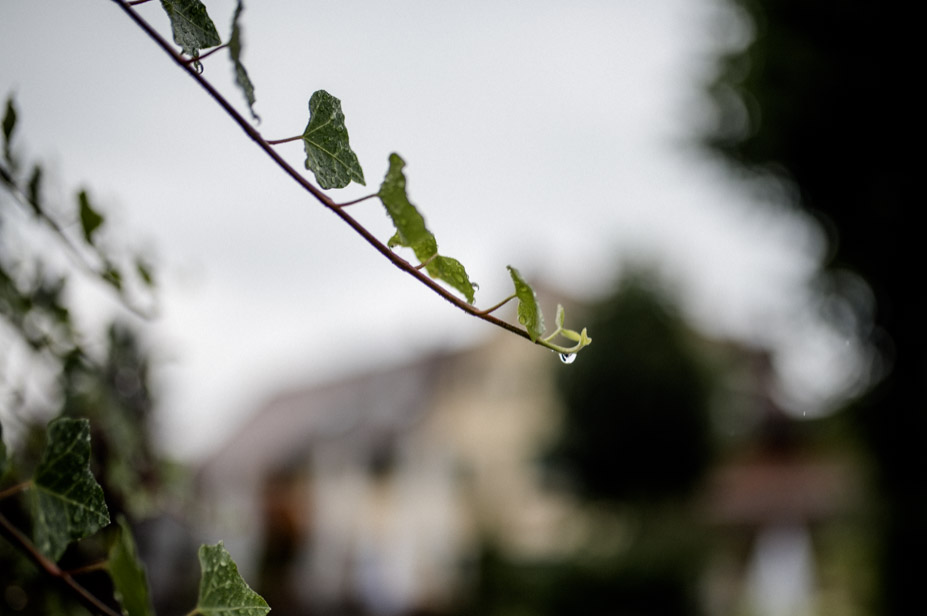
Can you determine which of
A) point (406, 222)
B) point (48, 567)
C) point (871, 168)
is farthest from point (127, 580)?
point (871, 168)

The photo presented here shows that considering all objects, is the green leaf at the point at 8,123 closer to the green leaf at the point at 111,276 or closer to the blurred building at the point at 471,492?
the green leaf at the point at 111,276

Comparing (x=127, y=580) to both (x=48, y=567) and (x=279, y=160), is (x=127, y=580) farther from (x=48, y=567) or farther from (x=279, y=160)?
(x=279, y=160)

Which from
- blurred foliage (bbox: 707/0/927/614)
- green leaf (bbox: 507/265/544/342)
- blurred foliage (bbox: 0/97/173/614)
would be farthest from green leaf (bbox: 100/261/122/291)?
blurred foliage (bbox: 707/0/927/614)

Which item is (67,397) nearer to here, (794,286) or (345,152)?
(345,152)

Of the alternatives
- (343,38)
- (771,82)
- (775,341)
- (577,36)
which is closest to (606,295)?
(775,341)

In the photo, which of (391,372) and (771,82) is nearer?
(771,82)

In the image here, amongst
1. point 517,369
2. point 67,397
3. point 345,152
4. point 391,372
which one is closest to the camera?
point 345,152
